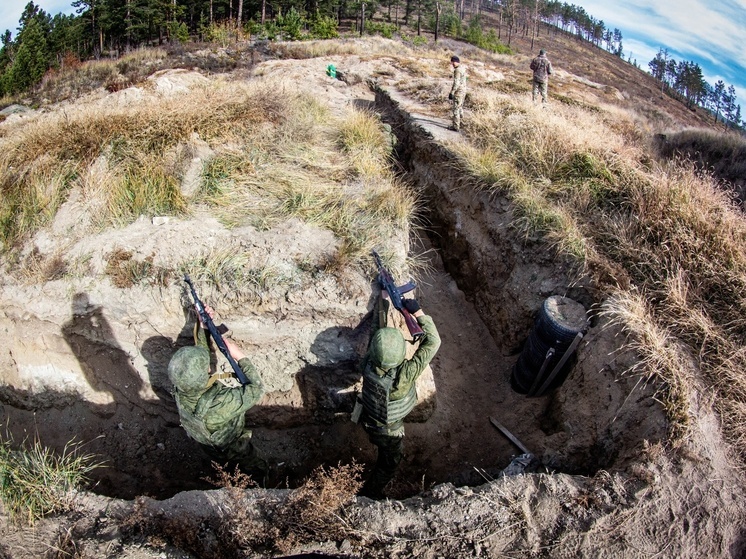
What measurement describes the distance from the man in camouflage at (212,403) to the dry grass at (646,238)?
3.88m

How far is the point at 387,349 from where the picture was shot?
4.29m

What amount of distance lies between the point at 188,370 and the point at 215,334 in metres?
0.67

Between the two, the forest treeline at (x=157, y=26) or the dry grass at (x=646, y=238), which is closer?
the dry grass at (x=646, y=238)

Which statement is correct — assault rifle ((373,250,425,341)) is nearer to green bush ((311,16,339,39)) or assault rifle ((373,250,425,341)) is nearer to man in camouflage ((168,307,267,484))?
man in camouflage ((168,307,267,484))

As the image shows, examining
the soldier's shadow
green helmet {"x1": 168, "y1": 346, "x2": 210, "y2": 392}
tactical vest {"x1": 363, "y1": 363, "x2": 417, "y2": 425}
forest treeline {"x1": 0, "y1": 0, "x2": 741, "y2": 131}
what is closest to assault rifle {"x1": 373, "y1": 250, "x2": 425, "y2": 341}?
tactical vest {"x1": 363, "y1": 363, "x2": 417, "y2": 425}

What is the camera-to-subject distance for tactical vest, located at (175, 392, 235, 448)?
13.5ft

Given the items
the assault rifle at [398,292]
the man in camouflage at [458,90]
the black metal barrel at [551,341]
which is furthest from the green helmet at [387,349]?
the man in camouflage at [458,90]

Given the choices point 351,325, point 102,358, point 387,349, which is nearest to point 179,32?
point 102,358

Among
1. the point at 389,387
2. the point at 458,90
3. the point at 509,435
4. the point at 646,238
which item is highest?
the point at 458,90

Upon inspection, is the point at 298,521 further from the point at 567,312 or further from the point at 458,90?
the point at 458,90

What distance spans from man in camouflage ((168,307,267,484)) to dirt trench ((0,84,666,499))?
919mm

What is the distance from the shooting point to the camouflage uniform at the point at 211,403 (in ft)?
13.2

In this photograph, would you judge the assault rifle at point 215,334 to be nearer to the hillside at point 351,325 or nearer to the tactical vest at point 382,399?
the hillside at point 351,325

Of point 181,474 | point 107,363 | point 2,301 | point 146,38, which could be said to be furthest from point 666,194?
point 146,38
